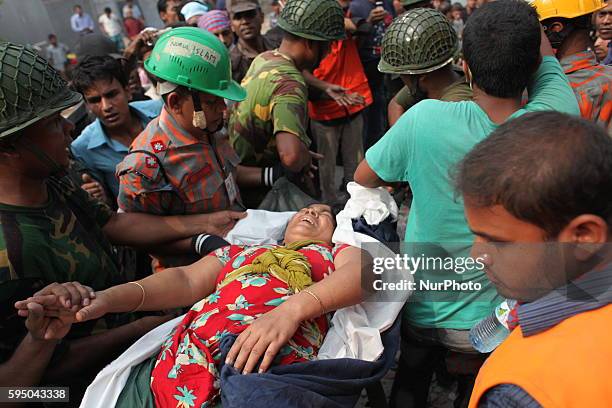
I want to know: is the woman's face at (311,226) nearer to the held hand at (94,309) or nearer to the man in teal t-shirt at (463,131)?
the man in teal t-shirt at (463,131)

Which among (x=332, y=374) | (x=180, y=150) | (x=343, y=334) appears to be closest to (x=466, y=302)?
(x=343, y=334)

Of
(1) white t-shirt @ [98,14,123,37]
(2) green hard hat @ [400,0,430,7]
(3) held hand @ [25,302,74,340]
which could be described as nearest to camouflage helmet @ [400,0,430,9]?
(2) green hard hat @ [400,0,430,7]

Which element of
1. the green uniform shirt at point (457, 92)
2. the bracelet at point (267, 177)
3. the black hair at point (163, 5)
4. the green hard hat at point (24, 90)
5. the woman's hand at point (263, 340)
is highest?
the green hard hat at point (24, 90)

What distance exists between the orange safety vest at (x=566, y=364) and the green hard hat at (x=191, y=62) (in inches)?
73.3

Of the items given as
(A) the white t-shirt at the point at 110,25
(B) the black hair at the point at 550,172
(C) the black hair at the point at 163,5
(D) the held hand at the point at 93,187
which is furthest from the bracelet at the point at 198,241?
(A) the white t-shirt at the point at 110,25

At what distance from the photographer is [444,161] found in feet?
5.57

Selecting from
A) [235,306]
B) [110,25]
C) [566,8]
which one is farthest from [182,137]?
[110,25]

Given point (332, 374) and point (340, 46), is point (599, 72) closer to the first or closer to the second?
point (332, 374)

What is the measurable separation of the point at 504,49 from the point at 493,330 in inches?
38.3

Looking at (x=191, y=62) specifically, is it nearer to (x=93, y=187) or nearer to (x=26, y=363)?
(x=93, y=187)

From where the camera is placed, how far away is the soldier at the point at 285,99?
2908 millimetres

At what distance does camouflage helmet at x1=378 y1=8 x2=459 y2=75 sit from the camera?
8.14 feet

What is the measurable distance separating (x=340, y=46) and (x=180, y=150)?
311cm

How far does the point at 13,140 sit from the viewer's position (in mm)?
1720
